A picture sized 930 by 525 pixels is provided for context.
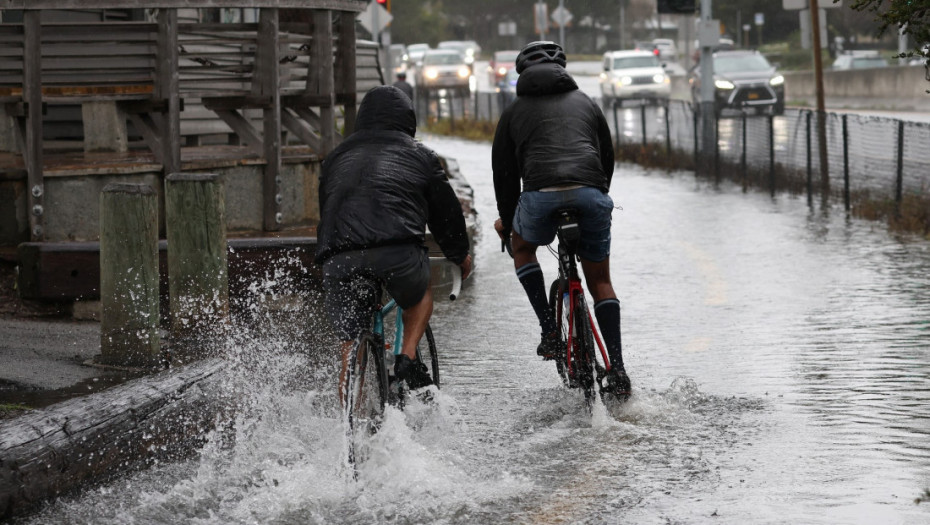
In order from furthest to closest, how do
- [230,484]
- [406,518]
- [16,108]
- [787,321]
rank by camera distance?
[16,108]
[787,321]
[230,484]
[406,518]

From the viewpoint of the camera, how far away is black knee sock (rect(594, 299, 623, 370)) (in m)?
7.69

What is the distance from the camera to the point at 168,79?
11969mm

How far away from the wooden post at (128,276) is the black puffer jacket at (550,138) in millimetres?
1896

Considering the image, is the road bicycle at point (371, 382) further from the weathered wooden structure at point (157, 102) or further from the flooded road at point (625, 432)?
the weathered wooden structure at point (157, 102)

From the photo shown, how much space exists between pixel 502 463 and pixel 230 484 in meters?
1.13

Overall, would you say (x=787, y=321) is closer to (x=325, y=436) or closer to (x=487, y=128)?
(x=325, y=436)

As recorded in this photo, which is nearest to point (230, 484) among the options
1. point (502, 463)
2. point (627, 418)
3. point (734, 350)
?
point (502, 463)

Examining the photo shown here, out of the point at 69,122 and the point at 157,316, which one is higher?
the point at 69,122

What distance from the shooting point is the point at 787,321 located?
10781 mm

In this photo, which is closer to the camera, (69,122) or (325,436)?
(325,436)

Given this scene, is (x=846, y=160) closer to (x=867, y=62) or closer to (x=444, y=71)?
(x=867, y=62)

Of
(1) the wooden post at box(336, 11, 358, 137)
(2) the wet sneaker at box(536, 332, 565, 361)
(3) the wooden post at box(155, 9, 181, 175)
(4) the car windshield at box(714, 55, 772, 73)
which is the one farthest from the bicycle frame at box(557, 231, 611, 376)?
(4) the car windshield at box(714, 55, 772, 73)

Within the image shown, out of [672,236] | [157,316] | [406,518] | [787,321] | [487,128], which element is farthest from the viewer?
[487,128]

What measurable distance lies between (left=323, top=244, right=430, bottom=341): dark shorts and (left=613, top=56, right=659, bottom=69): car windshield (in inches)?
1945
